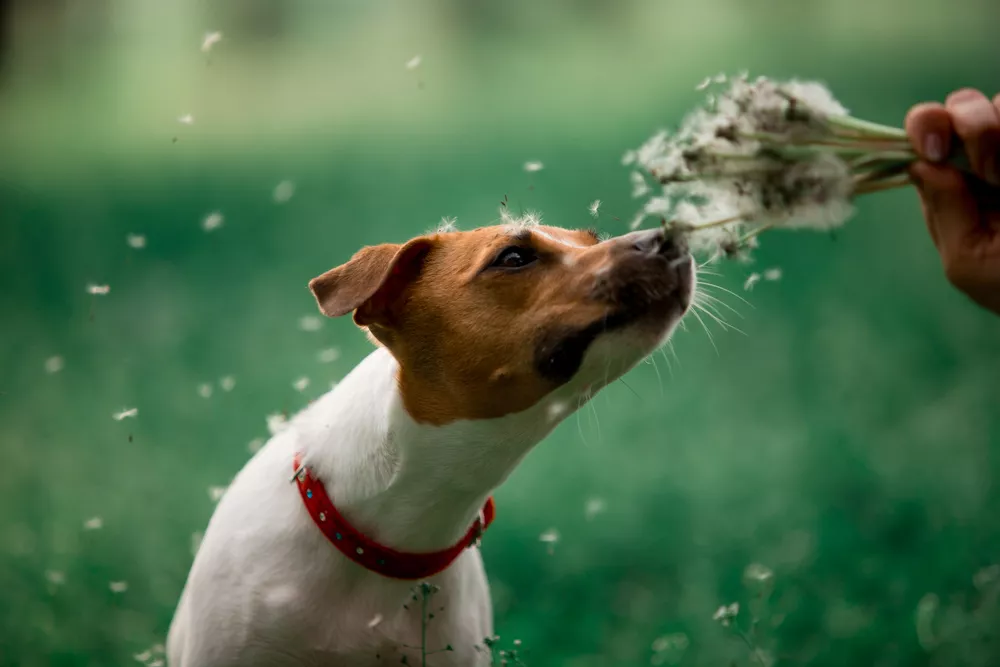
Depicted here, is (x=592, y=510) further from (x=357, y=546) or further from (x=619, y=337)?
(x=619, y=337)

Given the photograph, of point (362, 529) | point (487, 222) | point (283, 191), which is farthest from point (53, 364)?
point (362, 529)

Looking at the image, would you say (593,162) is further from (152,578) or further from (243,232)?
(152,578)

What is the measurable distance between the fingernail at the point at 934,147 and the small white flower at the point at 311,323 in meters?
3.04

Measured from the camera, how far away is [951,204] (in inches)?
67.7

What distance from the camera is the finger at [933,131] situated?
1.68 meters

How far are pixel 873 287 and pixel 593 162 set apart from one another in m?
1.57

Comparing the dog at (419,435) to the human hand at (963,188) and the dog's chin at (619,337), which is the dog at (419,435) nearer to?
the dog's chin at (619,337)

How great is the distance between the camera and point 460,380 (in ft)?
7.10

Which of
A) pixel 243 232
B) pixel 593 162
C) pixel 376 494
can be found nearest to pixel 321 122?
pixel 243 232

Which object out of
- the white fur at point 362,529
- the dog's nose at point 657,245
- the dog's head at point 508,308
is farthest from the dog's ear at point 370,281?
the dog's nose at point 657,245

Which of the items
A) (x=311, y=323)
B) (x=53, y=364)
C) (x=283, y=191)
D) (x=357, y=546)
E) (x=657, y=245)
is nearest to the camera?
(x=657, y=245)

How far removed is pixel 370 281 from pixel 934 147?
1.12m

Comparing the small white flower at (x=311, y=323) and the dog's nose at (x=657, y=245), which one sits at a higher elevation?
the dog's nose at (x=657, y=245)

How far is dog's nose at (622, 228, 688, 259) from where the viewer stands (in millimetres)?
1992
